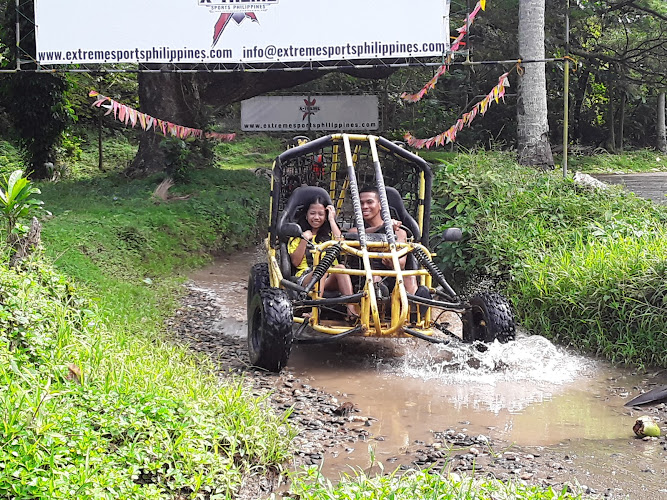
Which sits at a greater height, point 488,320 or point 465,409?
point 488,320

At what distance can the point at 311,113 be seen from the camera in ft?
66.1

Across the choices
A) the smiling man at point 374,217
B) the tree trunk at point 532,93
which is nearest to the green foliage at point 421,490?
the smiling man at point 374,217

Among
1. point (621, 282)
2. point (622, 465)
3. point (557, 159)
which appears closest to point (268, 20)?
point (621, 282)

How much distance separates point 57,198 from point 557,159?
12340mm

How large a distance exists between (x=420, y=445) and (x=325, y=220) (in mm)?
3344

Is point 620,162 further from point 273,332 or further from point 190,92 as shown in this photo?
point 273,332

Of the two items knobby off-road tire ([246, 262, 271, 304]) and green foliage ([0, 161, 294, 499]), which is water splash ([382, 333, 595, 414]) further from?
green foliage ([0, 161, 294, 499])

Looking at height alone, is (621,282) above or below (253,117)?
below

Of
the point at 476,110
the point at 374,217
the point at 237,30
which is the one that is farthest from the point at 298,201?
the point at 476,110

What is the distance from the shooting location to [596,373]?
7242 millimetres

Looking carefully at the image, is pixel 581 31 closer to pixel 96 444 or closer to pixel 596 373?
pixel 596 373

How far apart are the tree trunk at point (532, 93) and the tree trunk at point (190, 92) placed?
143 inches

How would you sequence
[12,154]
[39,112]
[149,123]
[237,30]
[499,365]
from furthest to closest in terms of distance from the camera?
Answer: [12,154] → [39,112] → [149,123] → [237,30] → [499,365]

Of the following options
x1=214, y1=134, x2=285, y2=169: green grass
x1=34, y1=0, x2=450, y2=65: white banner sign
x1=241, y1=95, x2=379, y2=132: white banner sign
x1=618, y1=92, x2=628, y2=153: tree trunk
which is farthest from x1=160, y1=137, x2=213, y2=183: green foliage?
x1=618, y1=92, x2=628, y2=153: tree trunk
